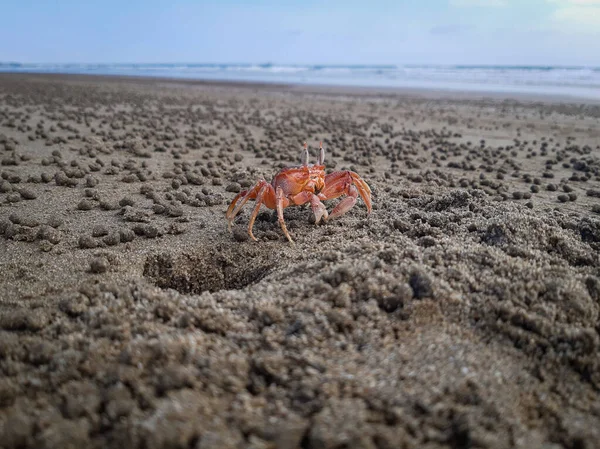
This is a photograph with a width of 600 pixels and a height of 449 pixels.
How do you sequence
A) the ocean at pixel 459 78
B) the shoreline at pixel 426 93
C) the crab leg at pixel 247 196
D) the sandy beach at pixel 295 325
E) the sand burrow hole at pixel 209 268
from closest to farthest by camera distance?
the sandy beach at pixel 295 325, the sand burrow hole at pixel 209 268, the crab leg at pixel 247 196, the shoreline at pixel 426 93, the ocean at pixel 459 78

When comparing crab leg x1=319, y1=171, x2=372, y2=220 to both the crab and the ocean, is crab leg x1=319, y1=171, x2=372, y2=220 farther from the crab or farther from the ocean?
the ocean

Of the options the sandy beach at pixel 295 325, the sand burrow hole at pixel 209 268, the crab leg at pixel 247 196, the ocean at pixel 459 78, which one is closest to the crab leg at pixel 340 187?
the sandy beach at pixel 295 325

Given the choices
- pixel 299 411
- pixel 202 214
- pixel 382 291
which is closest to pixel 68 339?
pixel 299 411

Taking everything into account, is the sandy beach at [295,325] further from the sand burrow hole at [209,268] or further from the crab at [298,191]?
the crab at [298,191]

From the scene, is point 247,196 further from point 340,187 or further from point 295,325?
point 295,325

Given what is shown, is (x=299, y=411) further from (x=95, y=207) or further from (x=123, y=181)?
(x=123, y=181)
